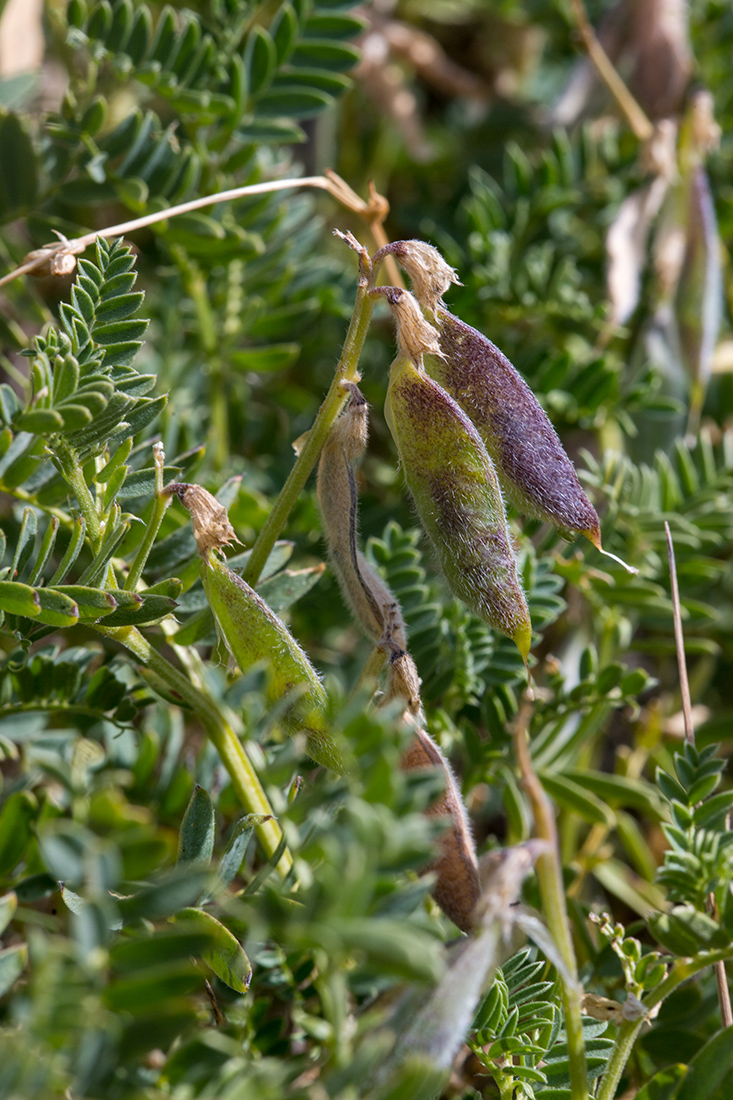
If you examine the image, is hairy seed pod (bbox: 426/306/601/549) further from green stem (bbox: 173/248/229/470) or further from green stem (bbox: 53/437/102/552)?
green stem (bbox: 173/248/229/470)

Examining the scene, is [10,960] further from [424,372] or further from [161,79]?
[161,79]

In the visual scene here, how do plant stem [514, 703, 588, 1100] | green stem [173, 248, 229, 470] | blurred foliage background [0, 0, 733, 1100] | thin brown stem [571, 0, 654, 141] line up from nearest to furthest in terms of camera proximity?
1. blurred foliage background [0, 0, 733, 1100]
2. plant stem [514, 703, 588, 1100]
3. green stem [173, 248, 229, 470]
4. thin brown stem [571, 0, 654, 141]

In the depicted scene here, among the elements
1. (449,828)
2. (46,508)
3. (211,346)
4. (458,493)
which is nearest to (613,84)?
(211,346)

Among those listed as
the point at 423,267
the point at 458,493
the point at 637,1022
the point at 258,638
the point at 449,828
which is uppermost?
the point at 423,267

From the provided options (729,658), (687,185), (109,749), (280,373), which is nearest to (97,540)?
(109,749)

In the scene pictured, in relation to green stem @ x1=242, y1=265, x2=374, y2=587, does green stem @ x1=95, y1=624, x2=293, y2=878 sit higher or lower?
lower

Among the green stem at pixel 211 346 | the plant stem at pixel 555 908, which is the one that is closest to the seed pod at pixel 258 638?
the plant stem at pixel 555 908

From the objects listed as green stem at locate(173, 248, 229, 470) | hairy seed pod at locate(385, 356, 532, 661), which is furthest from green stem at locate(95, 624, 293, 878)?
green stem at locate(173, 248, 229, 470)

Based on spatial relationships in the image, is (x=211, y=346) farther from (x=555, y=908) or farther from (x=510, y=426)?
(x=555, y=908)
